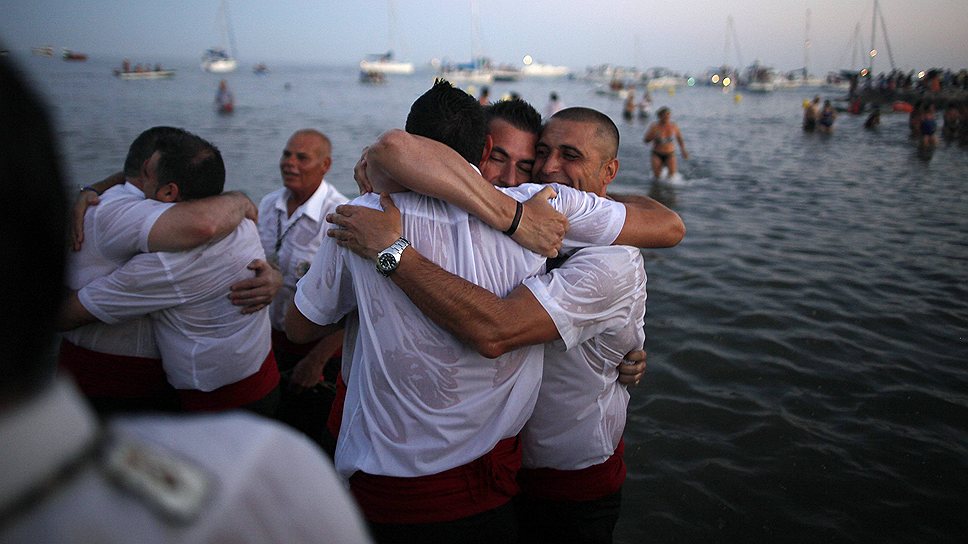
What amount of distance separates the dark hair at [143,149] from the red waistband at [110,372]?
90cm

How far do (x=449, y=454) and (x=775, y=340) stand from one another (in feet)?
17.7

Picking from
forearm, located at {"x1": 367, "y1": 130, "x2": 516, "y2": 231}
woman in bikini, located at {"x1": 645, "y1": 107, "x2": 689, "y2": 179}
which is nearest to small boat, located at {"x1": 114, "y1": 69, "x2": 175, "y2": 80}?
woman in bikini, located at {"x1": 645, "y1": 107, "x2": 689, "y2": 179}

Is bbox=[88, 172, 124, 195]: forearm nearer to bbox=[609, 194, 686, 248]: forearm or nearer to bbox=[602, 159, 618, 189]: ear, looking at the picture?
bbox=[602, 159, 618, 189]: ear

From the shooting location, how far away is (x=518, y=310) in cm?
197

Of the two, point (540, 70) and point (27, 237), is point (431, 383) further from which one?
point (540, 70)

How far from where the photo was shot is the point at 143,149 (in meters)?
3.05

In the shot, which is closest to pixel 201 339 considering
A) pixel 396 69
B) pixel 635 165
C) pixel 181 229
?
pixel 181 229

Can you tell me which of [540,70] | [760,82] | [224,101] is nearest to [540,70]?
[540,70]

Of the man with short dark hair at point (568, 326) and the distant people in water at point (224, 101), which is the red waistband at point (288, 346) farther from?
the distant people in water at point (224, 101)

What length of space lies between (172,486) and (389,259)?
4.11 feet

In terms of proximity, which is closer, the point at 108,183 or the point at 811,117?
the point at 108,183

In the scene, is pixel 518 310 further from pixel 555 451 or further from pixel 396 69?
pixel 396 69

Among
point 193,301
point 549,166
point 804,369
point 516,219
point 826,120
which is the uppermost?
point 549,166

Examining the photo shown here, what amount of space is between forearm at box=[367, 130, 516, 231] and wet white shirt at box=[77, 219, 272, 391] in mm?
1417
